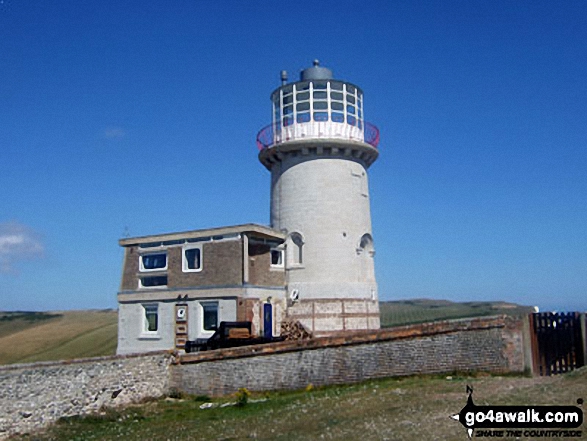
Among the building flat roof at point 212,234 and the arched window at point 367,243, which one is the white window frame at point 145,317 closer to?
the building flat roof at point 212,234

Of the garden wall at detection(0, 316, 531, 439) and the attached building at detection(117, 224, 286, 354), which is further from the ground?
the attached building at detection(117, 224, 286, 354)

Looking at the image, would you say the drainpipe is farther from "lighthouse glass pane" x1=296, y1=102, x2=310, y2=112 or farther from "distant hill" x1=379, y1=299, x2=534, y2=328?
"distant hill" x1=379, y1=299, x2=534, y2=328

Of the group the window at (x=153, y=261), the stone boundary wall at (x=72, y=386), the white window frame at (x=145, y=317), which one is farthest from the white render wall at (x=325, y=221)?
the stone boundary wall at (x=72, y=386)

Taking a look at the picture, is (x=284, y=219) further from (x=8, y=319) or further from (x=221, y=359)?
(x=8, y=319)

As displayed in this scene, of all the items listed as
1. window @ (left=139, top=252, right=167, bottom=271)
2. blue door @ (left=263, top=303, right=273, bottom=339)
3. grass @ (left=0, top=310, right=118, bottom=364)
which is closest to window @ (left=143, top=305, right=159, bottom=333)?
window @ (left=139, top=252, right=167, bottom=271)

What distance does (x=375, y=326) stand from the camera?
2895cm

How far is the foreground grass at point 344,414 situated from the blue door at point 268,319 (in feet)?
24.9

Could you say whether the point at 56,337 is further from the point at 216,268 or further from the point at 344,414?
the point at 344,414

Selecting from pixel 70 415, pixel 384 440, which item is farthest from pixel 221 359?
pixel 384 440

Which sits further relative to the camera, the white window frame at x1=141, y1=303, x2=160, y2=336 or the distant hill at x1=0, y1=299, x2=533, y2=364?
the distant hill at x1=0, y1=299, x2=533, y2=364

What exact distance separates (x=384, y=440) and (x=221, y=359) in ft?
35.7

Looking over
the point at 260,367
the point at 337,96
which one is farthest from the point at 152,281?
the point at 337,96

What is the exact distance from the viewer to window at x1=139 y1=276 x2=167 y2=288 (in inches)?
1140

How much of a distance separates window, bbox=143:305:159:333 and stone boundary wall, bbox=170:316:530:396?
7.21m
